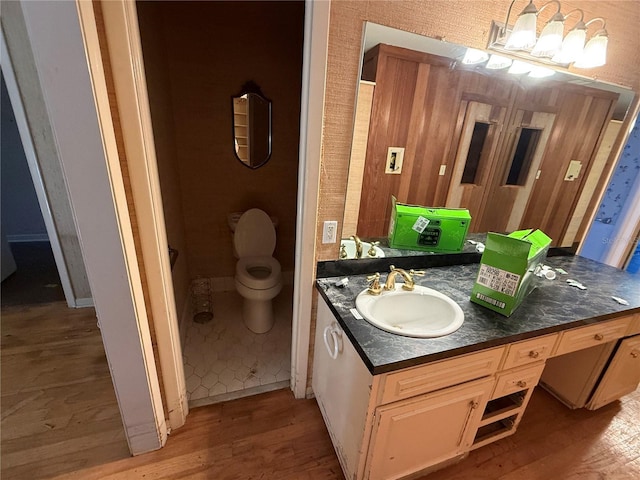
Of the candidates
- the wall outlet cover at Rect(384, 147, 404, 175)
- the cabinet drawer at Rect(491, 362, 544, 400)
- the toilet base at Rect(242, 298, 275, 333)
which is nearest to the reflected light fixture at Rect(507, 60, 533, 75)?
the wall outlet cover at Rect(384, 147, 404, 175)

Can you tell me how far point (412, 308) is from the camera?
49.4 inches

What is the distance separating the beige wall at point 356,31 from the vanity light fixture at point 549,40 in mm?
68

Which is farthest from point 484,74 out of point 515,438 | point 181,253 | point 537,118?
point 181,253

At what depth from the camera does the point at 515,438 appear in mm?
1412

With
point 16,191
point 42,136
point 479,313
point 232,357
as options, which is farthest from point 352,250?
point 16,191

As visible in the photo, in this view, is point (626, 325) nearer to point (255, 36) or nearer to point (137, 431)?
point (137, 431)

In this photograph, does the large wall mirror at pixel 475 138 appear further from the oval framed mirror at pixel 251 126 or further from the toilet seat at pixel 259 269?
the oval framed mirror at pixel 251 126

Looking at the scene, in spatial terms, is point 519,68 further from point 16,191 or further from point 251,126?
point 16,191

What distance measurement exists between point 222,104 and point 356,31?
1423 mm

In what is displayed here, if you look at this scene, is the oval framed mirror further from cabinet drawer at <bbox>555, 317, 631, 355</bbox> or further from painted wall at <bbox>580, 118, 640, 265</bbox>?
painted wall at <bbox>580, 118, 640, 265</bbox>

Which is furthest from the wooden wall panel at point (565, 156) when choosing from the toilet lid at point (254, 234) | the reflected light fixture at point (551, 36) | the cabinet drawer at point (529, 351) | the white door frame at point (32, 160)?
the white door frame at point (32, 160)

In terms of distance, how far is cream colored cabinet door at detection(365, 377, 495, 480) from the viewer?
3.17 feet

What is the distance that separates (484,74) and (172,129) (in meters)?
2.00

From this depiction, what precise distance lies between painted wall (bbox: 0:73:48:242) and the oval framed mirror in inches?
109
